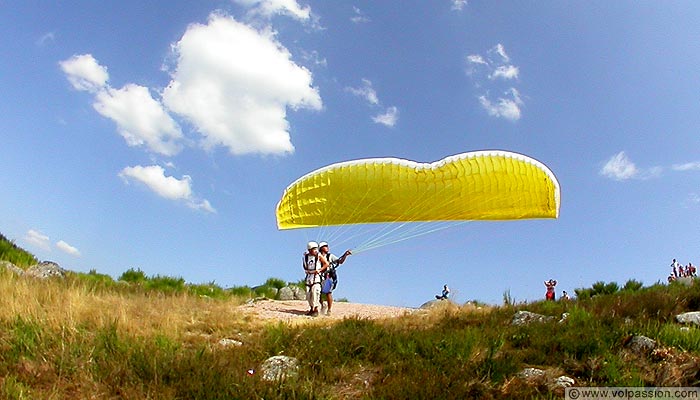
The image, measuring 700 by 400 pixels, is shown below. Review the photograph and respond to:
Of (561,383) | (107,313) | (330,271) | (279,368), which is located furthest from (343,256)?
(561,383)

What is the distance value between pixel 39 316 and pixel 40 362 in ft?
6.05

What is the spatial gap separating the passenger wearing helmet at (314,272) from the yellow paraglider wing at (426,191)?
1.25 meters

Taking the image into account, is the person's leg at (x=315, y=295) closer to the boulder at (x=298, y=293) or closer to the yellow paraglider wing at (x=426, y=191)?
the yellow paraglider wing at (x=426, y=191)

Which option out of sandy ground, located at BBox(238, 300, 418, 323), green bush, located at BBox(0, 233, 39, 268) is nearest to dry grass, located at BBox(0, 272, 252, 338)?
sandy ground, located at BBox(238, 300, 418, 323)

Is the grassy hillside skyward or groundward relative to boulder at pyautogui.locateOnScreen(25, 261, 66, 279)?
groundward

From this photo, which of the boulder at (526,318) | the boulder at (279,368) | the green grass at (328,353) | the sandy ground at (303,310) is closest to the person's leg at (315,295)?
the sandy ground at (303,310)

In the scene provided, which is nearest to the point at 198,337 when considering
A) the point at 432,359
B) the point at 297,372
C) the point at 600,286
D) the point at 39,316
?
the point at 39,316

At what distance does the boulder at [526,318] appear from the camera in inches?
334

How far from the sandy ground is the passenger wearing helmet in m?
0.34

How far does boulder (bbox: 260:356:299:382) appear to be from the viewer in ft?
18.2

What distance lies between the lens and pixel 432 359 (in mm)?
6145

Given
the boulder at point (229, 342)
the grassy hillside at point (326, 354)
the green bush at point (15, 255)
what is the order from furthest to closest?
the green bush at point (15, 255)
the boulder at point (229, 342)
the grassy hillside at point (326, 354)

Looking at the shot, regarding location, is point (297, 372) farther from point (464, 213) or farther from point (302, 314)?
point (464, 213)

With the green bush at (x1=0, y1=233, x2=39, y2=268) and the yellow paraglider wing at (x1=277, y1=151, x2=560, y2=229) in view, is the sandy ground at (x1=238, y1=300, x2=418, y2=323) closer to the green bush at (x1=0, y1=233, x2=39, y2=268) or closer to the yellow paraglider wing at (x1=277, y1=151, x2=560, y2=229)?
the yellow paraglider wing at (x1=277, y1=151, x2=560, y2=229)
